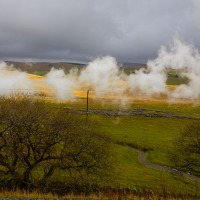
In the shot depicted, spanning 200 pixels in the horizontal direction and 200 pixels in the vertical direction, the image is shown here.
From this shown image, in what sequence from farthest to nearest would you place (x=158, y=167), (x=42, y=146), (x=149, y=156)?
(x=149, y=156) < (x=158, y=167) < (x=42, y=146)

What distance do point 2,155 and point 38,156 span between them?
423 centimetres

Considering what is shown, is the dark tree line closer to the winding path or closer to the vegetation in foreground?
the vegetation in foreground

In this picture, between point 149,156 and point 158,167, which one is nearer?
point 158,167

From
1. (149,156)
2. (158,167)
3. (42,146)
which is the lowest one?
(158,167)

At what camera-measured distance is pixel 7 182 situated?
38.6 m

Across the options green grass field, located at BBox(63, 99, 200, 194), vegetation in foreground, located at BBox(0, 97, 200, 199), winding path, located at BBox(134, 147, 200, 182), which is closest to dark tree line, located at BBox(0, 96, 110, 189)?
vegetation in foreground, located at BBox(0, 97, 200, 199)

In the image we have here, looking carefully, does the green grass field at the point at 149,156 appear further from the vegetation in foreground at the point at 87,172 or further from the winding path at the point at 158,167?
the winding path at the point at 158,167

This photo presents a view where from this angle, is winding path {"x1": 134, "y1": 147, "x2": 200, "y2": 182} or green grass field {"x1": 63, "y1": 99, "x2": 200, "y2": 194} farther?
winding path {"x1": 134, "y1": 147, "x2": 200, "y2": 182}

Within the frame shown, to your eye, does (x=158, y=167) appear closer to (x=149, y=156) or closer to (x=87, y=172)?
(x=149, y=156)

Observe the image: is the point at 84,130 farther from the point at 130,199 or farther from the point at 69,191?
the point at 130,199

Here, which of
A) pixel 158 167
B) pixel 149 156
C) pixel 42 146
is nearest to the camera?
pixel 42 146

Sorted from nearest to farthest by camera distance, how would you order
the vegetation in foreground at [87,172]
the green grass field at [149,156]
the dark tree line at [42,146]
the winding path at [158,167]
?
1. the dark tree line at [42,146]
2. the vegetation in foreground at [87,172]
3. the green grass field at [149,156]
4. the winding path at [158,167]

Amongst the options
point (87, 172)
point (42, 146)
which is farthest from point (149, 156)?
point (42, 146)

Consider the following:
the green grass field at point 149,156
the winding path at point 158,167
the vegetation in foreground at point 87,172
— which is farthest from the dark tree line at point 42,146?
the winding path at point 158,167
